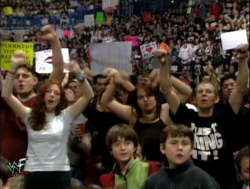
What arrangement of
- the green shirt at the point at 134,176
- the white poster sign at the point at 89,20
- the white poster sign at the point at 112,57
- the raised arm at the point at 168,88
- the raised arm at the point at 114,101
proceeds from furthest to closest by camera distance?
the white poster sign at the point at 89,20 → the white poster sign at the point at 112,57 → the raised arm at the point at 114,101 → the raised arm at the point at 168,88 → the green shirt at the point at 134,176

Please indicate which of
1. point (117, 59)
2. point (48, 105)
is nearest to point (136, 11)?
point (117, 59)

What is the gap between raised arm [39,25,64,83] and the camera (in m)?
2.70

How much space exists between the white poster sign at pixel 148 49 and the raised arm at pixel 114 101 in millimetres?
1055

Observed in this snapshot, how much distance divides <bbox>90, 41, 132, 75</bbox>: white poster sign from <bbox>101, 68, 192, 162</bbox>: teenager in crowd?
55 cm

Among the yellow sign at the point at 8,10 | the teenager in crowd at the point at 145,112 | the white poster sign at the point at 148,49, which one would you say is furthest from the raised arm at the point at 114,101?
the yellow sign at the point at 8,10

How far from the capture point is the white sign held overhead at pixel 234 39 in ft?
8.59

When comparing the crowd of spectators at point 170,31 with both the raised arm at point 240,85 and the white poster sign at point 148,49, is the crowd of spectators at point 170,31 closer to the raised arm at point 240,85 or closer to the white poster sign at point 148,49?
the white poster sign at point 148,49

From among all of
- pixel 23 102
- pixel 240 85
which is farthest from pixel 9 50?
pixel 240 85

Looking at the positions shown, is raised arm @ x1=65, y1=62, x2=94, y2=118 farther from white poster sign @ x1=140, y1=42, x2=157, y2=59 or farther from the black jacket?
white poster sign @ x1=140, y1=42, x2=157, y2=59

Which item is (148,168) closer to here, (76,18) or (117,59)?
(117,59)

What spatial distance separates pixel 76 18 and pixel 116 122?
2.24 metres

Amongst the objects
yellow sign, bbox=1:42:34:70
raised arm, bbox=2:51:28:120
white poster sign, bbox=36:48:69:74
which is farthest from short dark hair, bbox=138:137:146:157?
yellow sign, bbox=1:42:34:70

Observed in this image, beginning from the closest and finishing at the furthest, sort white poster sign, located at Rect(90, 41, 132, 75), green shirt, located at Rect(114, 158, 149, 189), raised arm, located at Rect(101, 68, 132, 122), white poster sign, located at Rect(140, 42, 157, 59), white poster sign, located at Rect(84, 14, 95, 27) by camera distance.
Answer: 1. green shirt, located at Rect(114, 158, 149, 189)
2. raised arm, located at Rect(101, 68, 132, 122)
3. white poster sign, located at Rect(90, 41, 132, 75)
4. white poster sign, located at Rect(140, 42, 157, 59)
5. white poster sign, located at Rect(84, 14, 95, 27)

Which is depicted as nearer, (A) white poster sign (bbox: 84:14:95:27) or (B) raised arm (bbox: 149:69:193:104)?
(B) raised arm (bbox: 149:69:193:104)
